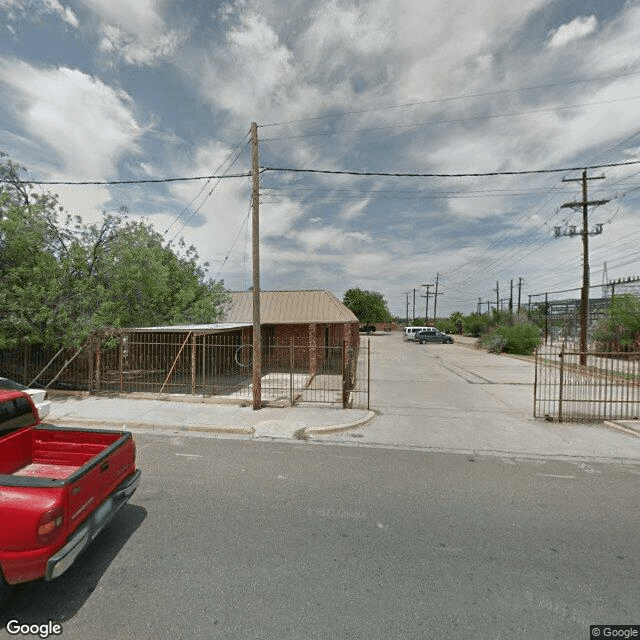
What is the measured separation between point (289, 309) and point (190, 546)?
15.0m

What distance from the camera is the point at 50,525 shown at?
2.45 meters

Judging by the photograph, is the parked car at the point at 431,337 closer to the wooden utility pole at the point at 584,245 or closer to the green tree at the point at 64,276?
A: the wooden utility pole at the point at 584,245

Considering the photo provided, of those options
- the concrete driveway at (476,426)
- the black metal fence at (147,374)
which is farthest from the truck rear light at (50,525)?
the black metal fence at (147,374)

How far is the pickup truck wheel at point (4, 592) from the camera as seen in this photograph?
241 cm

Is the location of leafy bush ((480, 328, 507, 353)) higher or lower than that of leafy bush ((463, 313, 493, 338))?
lower

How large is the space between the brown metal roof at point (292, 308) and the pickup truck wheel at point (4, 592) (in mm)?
14067

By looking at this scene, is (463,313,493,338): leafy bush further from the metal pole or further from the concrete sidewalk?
the concrete sidewalk

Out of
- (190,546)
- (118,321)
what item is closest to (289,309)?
(118,321)

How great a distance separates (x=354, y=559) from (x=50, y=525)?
263 cm

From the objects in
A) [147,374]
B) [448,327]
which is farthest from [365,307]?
[147,374]

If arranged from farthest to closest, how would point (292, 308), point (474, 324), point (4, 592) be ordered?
point (474, 324), point (292, 308), point (4, 592)

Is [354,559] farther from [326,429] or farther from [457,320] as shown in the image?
[457,320]

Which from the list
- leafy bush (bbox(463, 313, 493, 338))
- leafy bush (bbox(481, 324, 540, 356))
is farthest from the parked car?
leafy bush (bbox(481, 324, 540, 356))

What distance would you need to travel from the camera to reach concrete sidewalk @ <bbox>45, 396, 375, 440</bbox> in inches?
287
